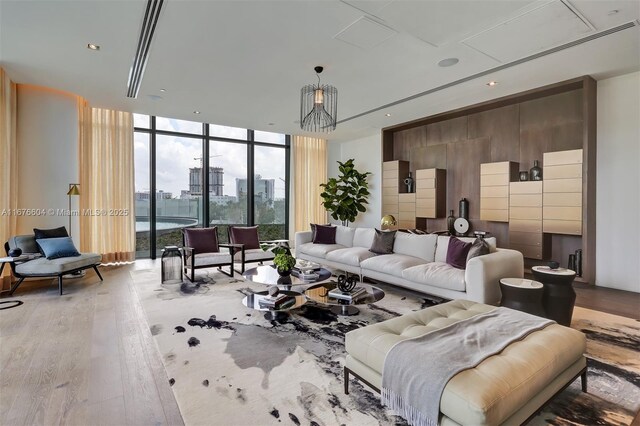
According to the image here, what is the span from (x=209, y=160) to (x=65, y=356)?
5.44 m

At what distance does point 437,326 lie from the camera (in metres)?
2.08

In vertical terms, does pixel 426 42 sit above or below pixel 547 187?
above

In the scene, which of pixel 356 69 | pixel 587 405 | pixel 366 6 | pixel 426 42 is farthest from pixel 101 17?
A: pixel 587 405

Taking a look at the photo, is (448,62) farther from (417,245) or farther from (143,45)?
(143,45)

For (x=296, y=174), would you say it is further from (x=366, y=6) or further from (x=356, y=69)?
(x=366, y=6)

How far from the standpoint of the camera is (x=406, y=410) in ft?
5.32

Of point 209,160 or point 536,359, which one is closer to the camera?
point 536,359

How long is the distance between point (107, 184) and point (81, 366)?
4783 millimetres

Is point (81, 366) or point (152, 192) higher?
point (152, 192)

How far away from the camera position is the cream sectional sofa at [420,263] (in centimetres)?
334

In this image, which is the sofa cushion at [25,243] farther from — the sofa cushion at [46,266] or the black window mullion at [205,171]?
the black window mullion at [205,171]

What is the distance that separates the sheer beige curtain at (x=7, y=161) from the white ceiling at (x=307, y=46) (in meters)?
0.31

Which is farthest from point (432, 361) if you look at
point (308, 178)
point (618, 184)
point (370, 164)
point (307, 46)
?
point (308, 178)

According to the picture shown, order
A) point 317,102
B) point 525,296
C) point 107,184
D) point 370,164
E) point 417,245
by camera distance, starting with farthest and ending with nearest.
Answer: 1. point 370,164
2. point 107,184
3. point 417,245
4. point 317,102
5. point 525,296
